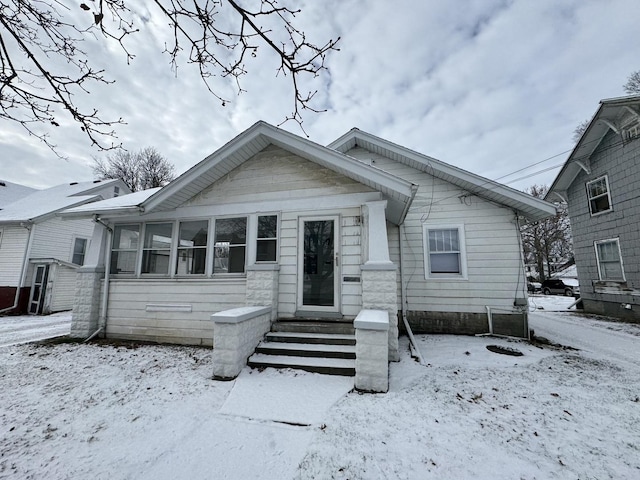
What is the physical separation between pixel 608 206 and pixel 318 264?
11492 mm

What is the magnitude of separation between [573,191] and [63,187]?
27.2 metres

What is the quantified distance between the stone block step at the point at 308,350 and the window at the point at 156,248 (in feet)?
11.6

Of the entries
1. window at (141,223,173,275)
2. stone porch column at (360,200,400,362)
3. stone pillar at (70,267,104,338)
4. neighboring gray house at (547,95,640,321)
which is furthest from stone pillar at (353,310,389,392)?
neighboring gray house at (547,95,640,321)

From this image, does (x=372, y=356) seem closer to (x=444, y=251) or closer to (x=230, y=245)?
(x=230, y=245)

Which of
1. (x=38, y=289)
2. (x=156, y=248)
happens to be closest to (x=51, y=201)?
(x=38, y=289)

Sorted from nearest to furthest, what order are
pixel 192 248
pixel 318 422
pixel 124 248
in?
pixel 318 422
pixel 192 248
pixel 124 248

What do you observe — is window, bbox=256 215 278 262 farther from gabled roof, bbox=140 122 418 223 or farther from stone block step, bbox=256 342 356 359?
stone block step, bbox=256 342 356 359

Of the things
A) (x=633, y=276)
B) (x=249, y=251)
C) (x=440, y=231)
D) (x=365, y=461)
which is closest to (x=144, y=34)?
(x=249, y=251)

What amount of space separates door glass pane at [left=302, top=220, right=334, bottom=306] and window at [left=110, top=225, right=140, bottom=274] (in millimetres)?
4478

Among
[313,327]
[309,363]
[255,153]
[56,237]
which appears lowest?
[309,363]

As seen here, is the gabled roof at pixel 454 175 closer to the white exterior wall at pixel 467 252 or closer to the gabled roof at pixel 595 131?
the white exterior wall at pixel 467 252

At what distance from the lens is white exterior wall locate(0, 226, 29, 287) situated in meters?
11.5

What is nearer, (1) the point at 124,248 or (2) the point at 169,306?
(2) the point at 169,306

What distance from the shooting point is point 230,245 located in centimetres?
617
